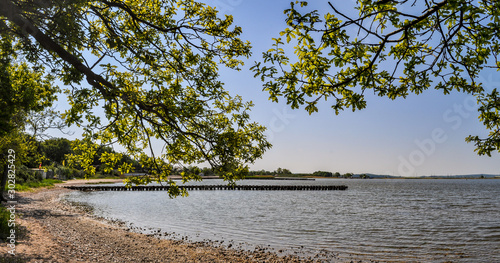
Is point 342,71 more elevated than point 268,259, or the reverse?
point 342,71

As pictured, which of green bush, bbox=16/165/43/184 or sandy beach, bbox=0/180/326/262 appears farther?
green bush, bbox=16/165/43/184

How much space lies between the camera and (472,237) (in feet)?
72.5

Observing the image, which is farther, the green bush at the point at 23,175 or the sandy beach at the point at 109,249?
the green bush at the point at 23,175

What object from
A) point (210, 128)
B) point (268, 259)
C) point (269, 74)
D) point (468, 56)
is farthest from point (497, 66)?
point (268, 259)

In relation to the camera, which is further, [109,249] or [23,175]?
[23,175]

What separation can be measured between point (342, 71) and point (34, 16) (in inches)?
308

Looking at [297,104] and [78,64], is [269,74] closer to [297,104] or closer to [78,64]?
[297,104]

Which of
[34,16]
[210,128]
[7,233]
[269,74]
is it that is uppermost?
[34,16]

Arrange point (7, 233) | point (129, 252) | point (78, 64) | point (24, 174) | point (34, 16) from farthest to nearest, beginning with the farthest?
point (24, 174), point (129, 252), point (7, 233), point (34, 16), point (78, 64)

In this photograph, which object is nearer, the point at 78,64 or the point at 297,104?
the point at 297,104

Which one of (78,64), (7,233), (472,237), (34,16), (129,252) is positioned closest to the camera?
(78,64)

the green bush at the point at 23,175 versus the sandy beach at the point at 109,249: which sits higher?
the green bush at the point at 23,175

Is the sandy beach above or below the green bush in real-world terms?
below

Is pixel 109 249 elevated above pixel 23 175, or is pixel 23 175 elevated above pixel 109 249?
pixel 23 175
